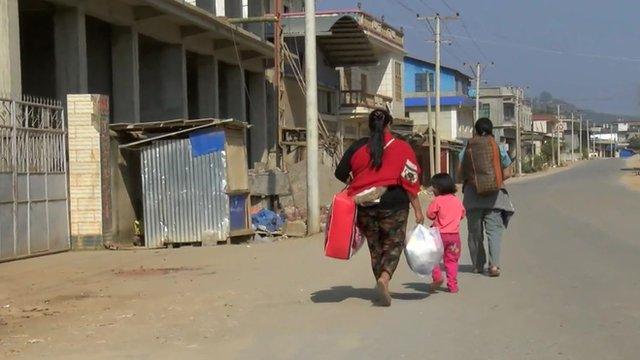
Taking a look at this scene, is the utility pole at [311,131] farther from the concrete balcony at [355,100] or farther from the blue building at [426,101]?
the blue building at [426,101]

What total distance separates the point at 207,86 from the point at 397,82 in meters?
23.4

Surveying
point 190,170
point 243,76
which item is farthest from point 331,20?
point 190,170

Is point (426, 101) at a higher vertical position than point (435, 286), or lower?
higher

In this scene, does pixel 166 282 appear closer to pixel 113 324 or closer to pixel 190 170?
pixel 113 324

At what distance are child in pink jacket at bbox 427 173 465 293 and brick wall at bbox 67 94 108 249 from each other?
7.84 meters

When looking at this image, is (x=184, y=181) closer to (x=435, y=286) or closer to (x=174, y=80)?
(x=435, y=286)

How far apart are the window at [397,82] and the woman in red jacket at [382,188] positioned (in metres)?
41.3

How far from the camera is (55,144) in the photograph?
1479cm

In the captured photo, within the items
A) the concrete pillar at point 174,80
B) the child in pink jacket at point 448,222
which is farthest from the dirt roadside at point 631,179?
the child in pink jacket at point 448,222

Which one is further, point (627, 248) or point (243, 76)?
point (243, 76)

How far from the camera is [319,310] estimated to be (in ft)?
27.6

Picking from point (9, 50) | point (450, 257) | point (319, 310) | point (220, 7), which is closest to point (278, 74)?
point (220, 7)

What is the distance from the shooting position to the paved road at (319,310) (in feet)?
22.1

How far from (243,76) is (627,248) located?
19845 mm
